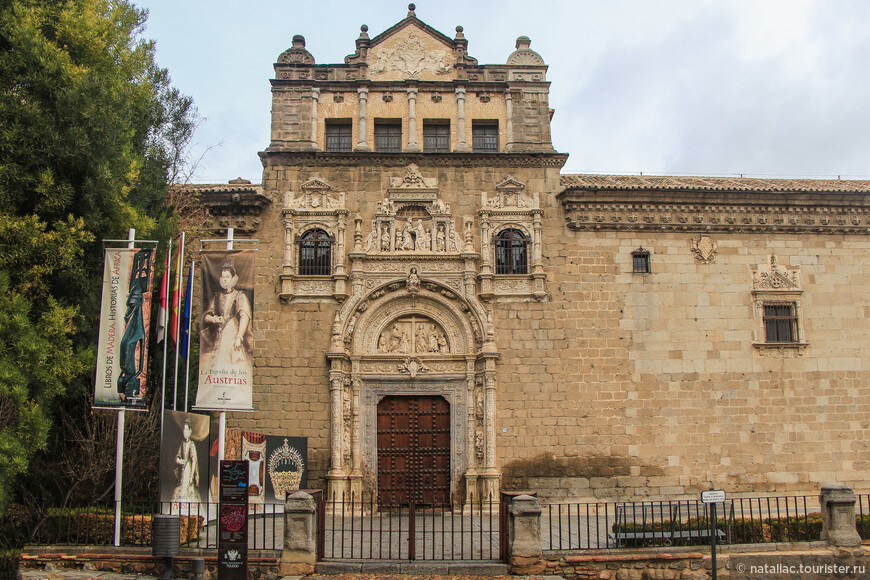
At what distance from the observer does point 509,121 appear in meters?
20.5

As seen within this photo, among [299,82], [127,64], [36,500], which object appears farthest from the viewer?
[299,82]

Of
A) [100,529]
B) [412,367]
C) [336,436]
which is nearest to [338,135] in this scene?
[412,367]

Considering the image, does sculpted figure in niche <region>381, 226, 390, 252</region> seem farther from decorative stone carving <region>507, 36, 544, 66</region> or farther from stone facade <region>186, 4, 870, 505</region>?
decorative stone carving <region>507, 36, 544, 66</region>

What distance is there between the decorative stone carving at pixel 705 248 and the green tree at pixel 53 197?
13.8 m

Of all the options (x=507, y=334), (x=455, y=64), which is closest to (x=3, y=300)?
(x=507, y=334)

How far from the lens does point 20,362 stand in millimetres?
13062

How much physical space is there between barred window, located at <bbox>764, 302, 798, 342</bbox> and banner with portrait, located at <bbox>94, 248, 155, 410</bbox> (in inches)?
602

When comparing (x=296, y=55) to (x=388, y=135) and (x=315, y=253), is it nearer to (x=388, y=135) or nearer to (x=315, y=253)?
(x=388, y=135)

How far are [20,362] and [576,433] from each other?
12532 mm

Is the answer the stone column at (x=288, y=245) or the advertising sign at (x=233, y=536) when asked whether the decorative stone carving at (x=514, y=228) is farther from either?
the advertising sign at (x=233, y=536)

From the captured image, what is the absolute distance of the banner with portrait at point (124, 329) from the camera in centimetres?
1349

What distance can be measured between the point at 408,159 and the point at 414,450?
771cm

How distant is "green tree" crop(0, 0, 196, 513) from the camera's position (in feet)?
42.9

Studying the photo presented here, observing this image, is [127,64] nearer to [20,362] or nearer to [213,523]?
[20,362]
